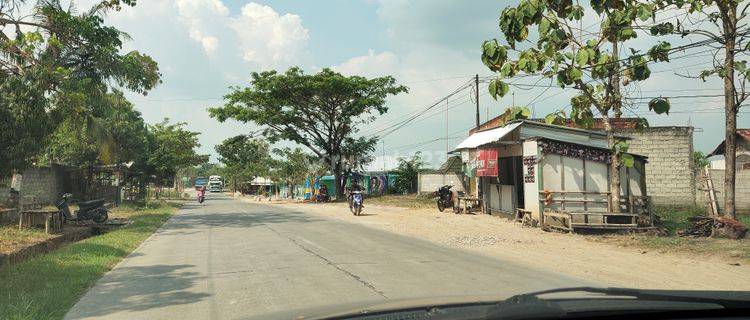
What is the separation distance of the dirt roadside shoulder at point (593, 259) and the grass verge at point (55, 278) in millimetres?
7178

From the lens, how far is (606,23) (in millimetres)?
11008

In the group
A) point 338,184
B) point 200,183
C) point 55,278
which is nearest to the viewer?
point 55,278

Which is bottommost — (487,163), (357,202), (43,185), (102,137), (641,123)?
(357,202)

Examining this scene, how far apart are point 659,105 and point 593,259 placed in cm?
319

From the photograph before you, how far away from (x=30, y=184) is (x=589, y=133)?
912 inches

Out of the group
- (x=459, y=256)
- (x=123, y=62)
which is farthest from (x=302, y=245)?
(x=123, y=62)

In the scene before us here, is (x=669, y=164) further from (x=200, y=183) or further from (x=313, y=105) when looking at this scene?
(x=200, y=183)

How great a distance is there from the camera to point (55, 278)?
8.34 meters

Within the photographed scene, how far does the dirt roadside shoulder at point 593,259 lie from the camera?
839cm

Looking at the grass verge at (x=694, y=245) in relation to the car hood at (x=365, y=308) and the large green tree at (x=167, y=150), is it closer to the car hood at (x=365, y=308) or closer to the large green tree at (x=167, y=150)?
the car hood at (x=365, y=308)

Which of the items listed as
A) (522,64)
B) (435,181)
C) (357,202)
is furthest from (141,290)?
(435,181)

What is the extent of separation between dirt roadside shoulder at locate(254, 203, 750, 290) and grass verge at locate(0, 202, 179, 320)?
718 centimetres

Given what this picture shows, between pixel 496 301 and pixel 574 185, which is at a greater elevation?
pixel 574 185

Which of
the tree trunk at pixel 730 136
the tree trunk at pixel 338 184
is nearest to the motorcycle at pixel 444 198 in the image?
the tree trunk at pixel 730 136
